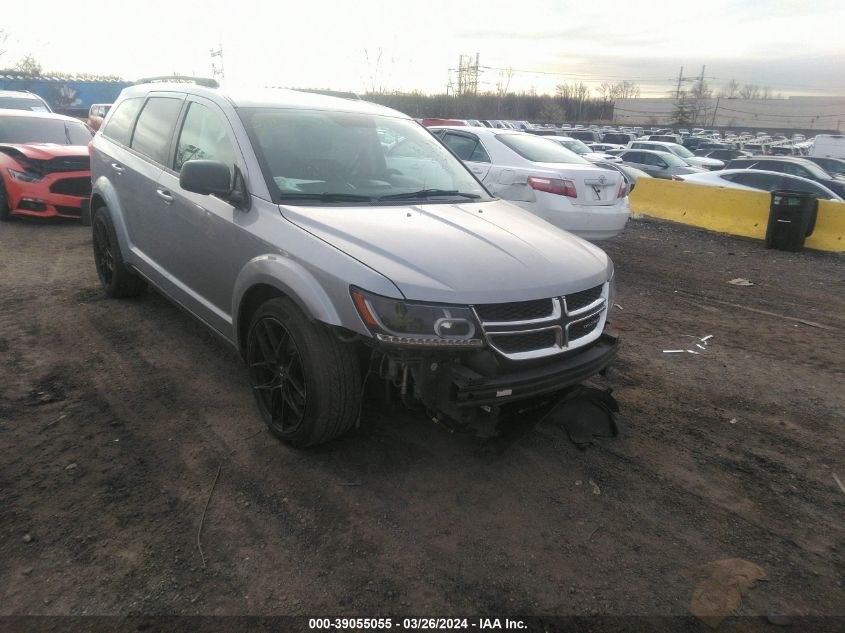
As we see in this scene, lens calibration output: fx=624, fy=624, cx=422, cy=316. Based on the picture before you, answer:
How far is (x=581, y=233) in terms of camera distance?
7398 millimetres

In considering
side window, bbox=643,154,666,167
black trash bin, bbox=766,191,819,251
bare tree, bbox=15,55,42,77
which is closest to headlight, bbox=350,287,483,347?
black trash bin, bbox=766,191,819,251

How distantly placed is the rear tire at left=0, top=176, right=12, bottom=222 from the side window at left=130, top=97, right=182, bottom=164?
17.4 ft

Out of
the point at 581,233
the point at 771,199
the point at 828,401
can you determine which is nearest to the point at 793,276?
the point at 771,199

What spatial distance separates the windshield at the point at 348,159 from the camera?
356cm

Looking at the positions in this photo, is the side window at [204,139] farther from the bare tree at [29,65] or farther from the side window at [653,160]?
the bare tree at [29,65]

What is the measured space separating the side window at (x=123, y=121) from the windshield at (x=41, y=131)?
537 centimetres

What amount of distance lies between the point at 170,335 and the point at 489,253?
2969mm

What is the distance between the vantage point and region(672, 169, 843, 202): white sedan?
41.9ft

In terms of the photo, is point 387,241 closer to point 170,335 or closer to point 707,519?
point 707,519

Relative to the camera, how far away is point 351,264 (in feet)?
9.23

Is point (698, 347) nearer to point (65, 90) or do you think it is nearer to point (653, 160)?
point (653, 160)

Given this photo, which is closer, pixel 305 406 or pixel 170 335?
pixel 305 406

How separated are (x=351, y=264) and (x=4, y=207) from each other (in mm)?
8563

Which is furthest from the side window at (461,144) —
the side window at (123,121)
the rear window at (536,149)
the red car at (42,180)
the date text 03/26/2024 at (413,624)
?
the date text 03/26/2024 at (413,624)
